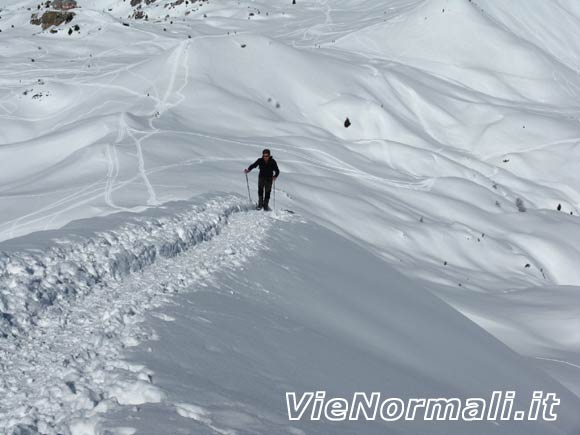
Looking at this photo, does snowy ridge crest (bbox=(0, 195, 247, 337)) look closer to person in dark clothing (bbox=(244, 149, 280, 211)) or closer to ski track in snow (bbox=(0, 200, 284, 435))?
ski track in snow (bbox=(0, 200, 284, 435))

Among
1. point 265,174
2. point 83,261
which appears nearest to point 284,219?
point 265,174

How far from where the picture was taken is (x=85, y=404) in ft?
18.0

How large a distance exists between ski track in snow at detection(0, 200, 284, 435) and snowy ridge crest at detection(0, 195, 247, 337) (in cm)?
12

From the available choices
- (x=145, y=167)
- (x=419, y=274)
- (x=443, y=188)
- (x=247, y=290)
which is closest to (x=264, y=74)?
(x=443, y=188)

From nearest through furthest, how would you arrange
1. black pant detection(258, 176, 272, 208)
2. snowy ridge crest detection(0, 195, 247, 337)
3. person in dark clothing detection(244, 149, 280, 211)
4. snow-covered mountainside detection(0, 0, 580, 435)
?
snow-covered mountainside detection(0, 0, 580, 435) < snowy ridge crest detection(0, 195, 247, 337) < person in dark clothing detection(244, 149, 280, 211) < black pant detection(258, 176, 272, 208)

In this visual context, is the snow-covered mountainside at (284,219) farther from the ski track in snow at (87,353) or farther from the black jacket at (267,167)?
the black jacket at (267,167)

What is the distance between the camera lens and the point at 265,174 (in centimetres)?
1744

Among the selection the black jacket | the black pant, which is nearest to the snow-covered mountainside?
the black pant

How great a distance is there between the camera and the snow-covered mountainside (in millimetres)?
6695

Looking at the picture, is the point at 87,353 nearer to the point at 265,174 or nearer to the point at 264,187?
the point at 265,174

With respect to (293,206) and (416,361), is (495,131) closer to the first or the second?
(293,206)

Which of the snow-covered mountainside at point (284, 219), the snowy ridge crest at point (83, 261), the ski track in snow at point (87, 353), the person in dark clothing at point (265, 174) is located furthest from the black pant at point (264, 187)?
the ski track in snow at point (87, 353)

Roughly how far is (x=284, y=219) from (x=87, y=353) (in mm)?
10454

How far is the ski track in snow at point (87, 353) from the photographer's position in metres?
5.41
